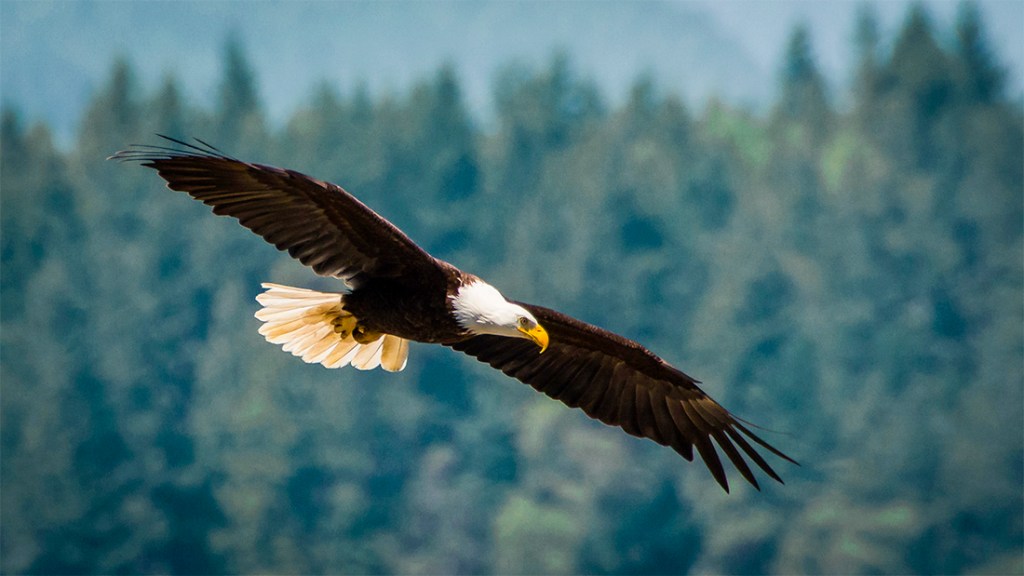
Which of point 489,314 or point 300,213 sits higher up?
point 489,314

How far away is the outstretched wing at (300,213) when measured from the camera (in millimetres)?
5629

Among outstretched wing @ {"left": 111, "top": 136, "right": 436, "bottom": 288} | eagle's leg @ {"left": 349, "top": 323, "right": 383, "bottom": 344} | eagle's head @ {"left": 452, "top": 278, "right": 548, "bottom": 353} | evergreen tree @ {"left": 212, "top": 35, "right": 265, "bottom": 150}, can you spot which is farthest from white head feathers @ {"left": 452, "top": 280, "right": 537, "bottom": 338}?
evergreen tree @ {"left": 212, "top": 35, "right": 265, "bottom": 150}

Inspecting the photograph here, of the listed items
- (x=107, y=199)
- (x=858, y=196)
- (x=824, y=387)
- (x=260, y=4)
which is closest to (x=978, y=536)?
(x=824, y=387)

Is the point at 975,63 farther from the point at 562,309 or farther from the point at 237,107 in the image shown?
the point at 237,107

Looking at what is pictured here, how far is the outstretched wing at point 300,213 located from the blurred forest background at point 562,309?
95.8 ft

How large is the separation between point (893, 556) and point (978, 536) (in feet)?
10.1

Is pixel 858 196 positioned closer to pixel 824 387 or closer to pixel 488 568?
pixel 824 387

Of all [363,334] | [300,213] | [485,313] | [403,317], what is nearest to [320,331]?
[363,334]

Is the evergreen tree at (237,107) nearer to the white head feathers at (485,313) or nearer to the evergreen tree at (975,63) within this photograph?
the evergreen tree at (975,63)

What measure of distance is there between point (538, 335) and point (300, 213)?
1.03 m

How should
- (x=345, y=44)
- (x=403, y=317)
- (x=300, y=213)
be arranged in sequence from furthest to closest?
Result: (x=345, y=44)
(x=403, y=317)
(x=300, y=213)

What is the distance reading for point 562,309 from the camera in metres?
43.1

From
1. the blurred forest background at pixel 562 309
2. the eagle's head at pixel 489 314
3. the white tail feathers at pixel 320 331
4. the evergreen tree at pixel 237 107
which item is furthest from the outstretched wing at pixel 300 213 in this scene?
the evergreen tree at pixel 237 107

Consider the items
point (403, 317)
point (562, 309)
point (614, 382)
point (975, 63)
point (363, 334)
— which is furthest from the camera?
point (975, 63)
